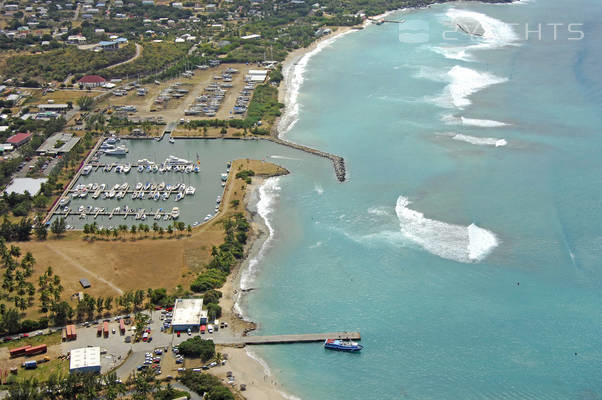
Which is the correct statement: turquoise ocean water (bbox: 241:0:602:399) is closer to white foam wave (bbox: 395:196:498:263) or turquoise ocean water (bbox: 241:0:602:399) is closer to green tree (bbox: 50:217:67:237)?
white foam wave (bbox: 395:196:498:263)

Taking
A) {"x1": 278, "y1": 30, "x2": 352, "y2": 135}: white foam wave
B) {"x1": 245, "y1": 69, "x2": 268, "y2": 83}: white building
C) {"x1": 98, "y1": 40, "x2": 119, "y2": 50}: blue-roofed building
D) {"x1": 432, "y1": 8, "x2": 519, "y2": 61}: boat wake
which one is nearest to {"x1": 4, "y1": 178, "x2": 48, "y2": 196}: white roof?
{"x1": 278, "y1": 30, "x2": 352, "y2": 135}: white foam wave

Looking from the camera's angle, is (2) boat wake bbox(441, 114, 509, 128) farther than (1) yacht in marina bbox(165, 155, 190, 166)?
Yes

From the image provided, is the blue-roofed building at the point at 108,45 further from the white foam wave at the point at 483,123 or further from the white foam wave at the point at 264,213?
the white foam wave at the point at 483,123

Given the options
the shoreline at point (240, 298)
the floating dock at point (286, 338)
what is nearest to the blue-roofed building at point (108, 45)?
the shoreline at point (240, 298)

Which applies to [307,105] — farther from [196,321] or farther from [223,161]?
[196,321]

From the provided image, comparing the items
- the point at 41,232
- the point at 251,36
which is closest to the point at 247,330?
the point at 41,232

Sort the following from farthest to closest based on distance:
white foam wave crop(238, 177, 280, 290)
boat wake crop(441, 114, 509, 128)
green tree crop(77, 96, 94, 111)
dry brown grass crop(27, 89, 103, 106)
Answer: dry brown grass crop(27, 89, 103, 106)
green tree crop(77, 96, 94, 111)
boat wake crop(441, 114, 509, 128)
white foam wave crop(238, 177, 280, 290)
